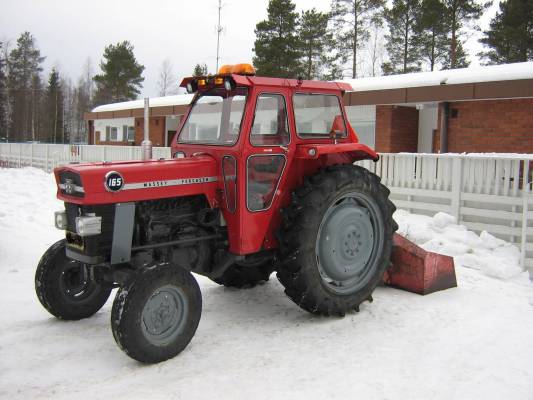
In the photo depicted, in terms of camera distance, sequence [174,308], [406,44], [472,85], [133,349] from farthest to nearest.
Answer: [406,44]
[472,85]
[174,308]
[133,349]

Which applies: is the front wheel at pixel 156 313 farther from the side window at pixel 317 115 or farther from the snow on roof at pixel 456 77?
the snow on roof at pixel 456 77

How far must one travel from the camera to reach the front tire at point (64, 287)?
4.60m

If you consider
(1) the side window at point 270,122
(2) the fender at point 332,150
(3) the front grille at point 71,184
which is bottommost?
(3) the front grille at point 71,184

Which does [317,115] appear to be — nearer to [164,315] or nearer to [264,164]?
[264,164]

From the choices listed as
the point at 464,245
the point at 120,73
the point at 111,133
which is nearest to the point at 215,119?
the point at 464,245

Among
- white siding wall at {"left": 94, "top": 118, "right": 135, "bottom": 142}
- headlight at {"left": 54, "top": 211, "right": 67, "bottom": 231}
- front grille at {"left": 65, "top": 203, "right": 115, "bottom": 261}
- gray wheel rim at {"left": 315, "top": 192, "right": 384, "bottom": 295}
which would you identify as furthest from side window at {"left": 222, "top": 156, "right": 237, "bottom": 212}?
white siding wall at {"left": 94, "top": 118, "right": 135, "bottom": 142}

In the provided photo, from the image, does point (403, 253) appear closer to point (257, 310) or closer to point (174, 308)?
point (257, 310)

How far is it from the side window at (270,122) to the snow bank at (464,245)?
3336mm

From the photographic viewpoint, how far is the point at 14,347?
415 centimetres

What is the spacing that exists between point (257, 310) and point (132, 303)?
5.43 feet

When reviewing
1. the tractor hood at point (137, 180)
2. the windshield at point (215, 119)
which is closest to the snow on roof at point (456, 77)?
the windshield at point (215, 119)

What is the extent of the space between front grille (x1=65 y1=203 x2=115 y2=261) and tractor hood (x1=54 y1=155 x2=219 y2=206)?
13cm

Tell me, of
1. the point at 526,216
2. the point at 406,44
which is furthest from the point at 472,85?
the point at 406,44

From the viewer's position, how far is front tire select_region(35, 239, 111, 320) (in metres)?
4.60
